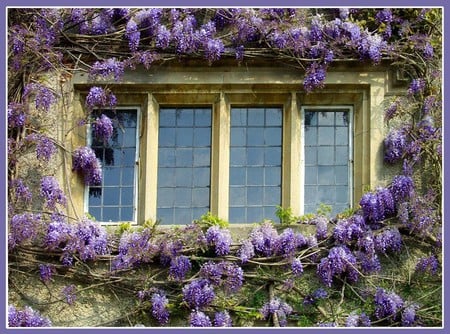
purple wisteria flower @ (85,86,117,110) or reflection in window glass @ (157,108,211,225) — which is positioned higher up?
purple wisteria flower @ (85,86,117,110)

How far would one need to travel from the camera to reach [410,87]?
12.4 metres

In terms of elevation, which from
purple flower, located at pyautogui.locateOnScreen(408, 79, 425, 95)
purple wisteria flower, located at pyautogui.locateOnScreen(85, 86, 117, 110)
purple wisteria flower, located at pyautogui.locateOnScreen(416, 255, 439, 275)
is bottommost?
purple wisteria flower, located at pyautogui.locateOnScreen(416, 255, 439, 275)

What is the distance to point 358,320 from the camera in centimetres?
1152

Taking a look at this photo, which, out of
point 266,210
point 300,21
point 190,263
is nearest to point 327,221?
point 266,210

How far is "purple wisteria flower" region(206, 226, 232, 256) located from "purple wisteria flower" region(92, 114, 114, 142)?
1584 millimetres

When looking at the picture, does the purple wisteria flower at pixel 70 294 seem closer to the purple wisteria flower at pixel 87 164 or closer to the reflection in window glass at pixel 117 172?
the reflection in window glass at pixel 117 172

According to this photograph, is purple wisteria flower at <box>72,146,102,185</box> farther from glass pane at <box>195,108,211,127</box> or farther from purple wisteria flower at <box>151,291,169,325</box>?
purple wisteria flower at <box>151,291,169,325</box>

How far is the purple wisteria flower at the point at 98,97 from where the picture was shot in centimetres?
1238

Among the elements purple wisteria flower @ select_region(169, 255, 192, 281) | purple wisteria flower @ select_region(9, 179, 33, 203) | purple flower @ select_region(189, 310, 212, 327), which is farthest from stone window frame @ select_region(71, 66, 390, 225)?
purple flower @ select_region(189, 310, 212, 327)

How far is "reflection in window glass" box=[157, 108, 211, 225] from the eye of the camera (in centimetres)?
1234

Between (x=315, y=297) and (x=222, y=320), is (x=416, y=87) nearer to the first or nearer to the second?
(x=315, y=297)

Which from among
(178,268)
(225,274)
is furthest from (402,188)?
(178,268)

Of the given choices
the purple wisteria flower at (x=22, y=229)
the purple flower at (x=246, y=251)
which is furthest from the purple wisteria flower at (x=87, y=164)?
the purple flower at (x=246, y=251)

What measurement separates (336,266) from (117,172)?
2539 millimetres
